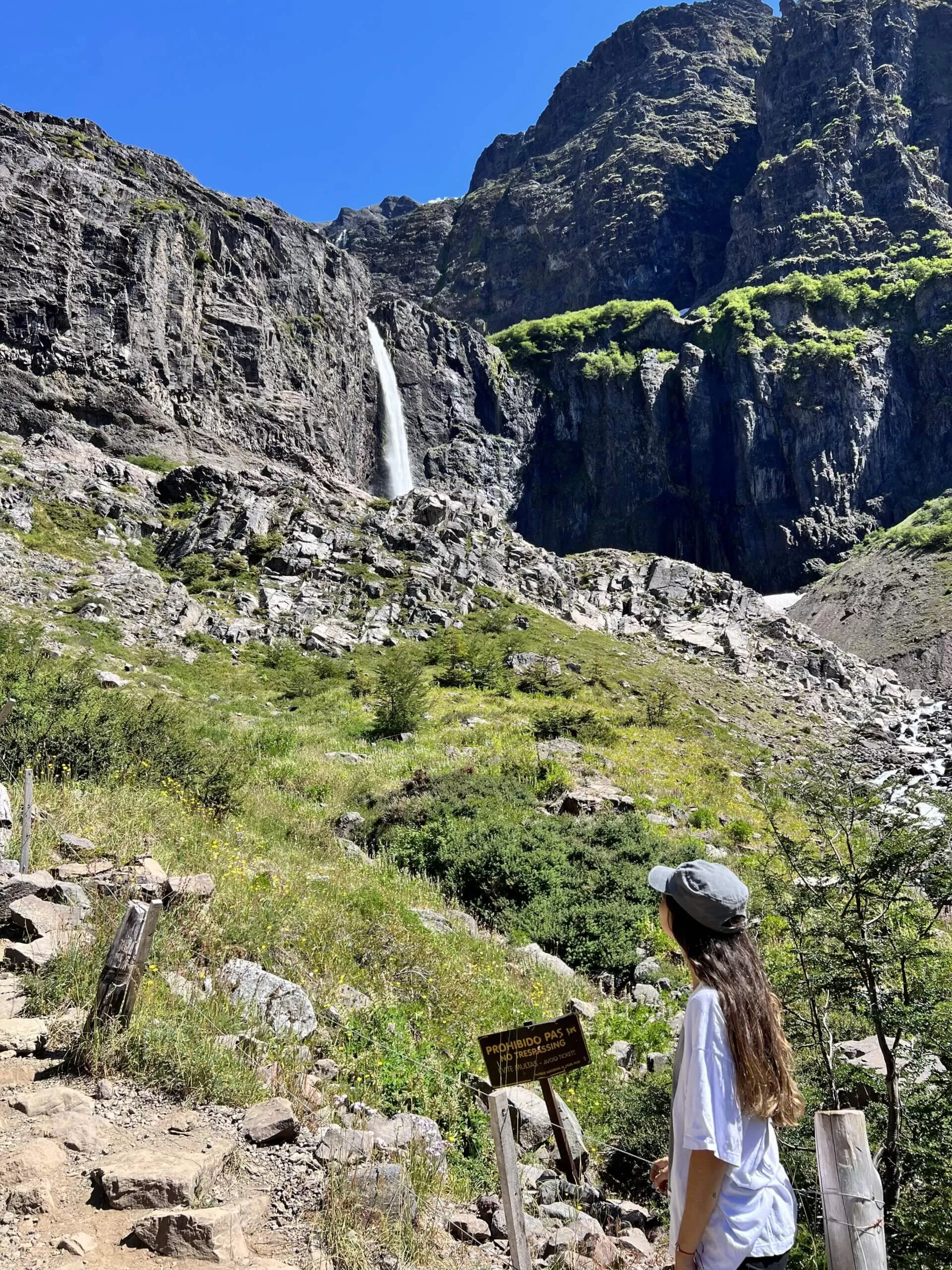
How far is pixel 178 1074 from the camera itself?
399cm

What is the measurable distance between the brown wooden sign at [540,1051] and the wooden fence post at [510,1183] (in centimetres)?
104

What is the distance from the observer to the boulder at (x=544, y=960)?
317 inches

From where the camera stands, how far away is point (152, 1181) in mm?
3061

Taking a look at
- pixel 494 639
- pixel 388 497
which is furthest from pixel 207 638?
pixel 388 497

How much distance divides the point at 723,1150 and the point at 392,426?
234 feet

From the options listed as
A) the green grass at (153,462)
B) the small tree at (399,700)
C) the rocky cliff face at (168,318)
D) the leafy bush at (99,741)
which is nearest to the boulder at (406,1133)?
the leafy bush at (99,741)

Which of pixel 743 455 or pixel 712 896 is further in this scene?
pixel 743 455

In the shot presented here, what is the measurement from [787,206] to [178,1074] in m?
123

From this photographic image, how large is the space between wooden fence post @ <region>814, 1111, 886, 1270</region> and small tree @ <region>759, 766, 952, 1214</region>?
5.62 feet

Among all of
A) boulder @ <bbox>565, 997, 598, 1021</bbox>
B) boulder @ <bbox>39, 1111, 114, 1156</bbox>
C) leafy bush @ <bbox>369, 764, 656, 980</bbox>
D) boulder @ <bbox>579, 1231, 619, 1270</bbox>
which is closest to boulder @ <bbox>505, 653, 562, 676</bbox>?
leafy bush @ <bbox>369, 764, 656, 980</bbox>

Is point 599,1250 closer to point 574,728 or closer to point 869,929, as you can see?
point 869,929

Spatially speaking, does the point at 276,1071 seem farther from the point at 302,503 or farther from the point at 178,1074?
the point at 302,503

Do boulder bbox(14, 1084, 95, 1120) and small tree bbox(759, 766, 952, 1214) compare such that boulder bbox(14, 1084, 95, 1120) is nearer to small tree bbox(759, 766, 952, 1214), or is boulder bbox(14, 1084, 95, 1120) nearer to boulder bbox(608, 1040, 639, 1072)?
small tree bbox(759, 766, 952, 1214)

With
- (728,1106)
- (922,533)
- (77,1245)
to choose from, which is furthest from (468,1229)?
(922,533)
